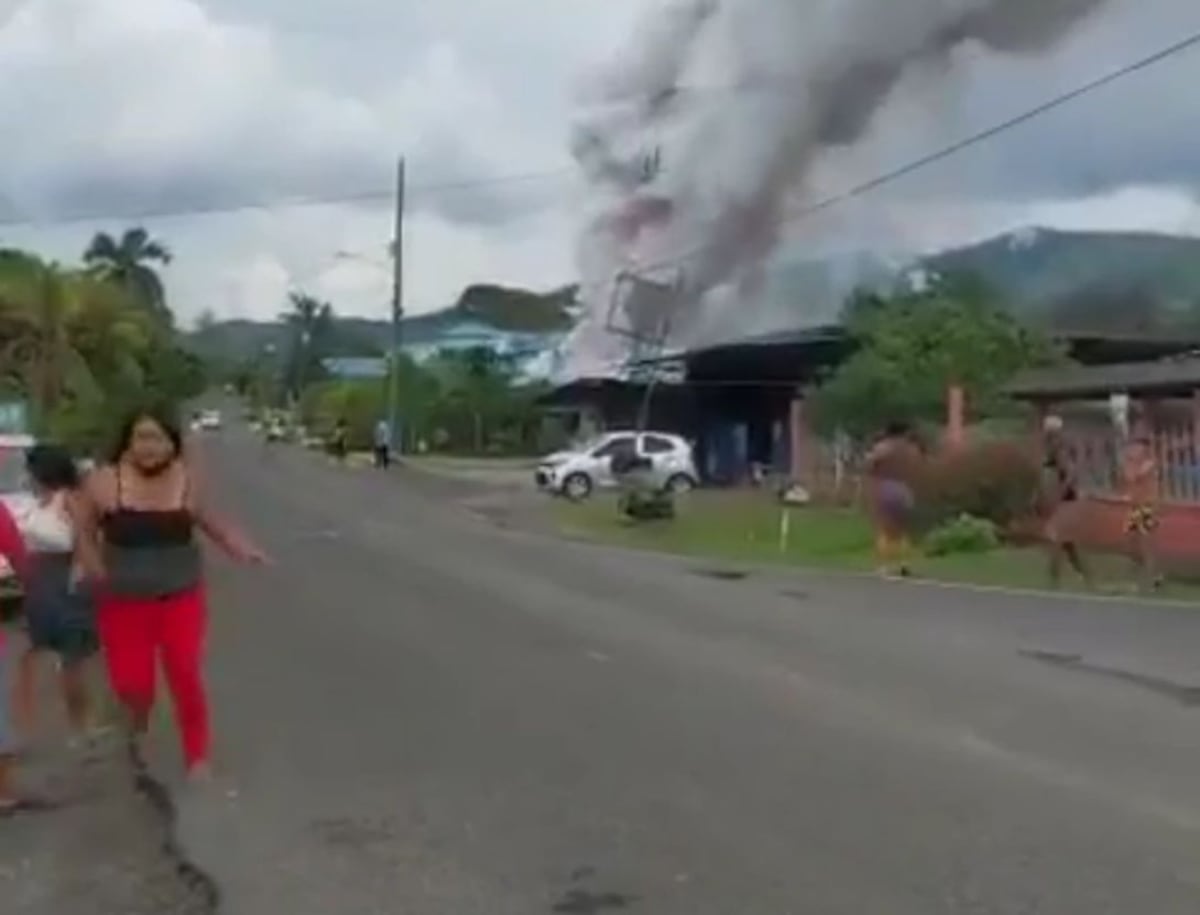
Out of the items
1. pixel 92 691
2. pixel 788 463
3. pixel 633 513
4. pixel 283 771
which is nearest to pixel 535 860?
pixel 283 771

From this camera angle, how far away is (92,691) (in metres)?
13.7

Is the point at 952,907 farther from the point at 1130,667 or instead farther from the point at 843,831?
the point at 1130,667

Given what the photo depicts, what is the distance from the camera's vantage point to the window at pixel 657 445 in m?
54.9

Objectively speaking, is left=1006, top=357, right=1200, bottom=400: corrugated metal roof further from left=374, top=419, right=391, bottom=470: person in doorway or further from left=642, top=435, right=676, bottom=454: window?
left=374, top=419, right=391, bottom=470: person in doorway

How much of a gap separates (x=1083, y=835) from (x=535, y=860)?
2.05 meters

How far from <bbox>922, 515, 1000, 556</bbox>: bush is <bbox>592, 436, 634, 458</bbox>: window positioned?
2381cm

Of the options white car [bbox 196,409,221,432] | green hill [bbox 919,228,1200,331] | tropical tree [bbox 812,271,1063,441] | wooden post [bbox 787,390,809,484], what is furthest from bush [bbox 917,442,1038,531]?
white car [bbox 196,409,221,432]

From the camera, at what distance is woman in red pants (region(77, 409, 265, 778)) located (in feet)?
34.1

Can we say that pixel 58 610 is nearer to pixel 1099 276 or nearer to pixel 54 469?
pixel 54 469

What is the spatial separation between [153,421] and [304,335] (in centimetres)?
15536

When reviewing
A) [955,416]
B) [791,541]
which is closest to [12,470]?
[791,541]

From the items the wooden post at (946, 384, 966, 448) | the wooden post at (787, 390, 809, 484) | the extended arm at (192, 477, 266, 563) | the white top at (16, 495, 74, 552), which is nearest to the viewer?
the extended arm at (192, 477, 266, 563)

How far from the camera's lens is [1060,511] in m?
24.9

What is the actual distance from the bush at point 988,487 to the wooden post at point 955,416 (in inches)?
74.5
